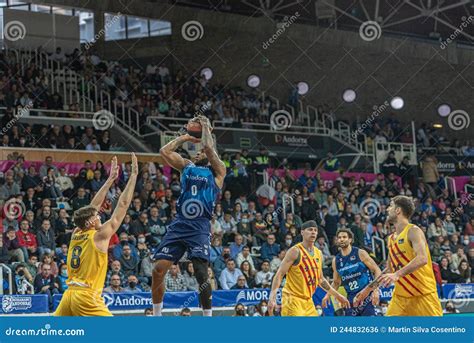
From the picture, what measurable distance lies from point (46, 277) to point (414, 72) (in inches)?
934

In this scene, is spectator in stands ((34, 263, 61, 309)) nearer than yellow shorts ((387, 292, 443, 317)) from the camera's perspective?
No

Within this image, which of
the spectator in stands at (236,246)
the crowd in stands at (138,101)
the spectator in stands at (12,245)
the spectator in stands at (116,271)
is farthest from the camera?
the crowd in stands at (138,101)

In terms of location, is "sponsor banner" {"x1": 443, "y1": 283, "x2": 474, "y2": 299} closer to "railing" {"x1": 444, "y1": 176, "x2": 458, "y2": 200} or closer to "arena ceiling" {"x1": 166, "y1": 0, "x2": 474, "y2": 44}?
"railing" {"x1": 444, "y1": 176, "x2": 458, "y2": 200}

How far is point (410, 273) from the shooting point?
10.1 m

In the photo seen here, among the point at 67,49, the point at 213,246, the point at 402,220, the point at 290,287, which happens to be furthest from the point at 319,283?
the point at 67,49

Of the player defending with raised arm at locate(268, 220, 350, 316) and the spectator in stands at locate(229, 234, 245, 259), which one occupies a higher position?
the spectator in stands at locate(229, 234, 245, 259)

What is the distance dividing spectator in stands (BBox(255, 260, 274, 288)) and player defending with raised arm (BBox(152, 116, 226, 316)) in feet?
31.5

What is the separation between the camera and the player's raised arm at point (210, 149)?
1047cm

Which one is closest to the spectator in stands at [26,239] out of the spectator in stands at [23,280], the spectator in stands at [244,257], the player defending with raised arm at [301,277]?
the spectator in stands at [23,280]

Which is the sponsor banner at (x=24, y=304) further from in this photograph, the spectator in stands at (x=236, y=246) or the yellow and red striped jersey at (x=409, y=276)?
the yellow and red striped jersey at (x=409, y=276)

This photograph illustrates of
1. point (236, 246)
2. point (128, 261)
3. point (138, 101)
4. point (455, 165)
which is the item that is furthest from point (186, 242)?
point (455, 165)

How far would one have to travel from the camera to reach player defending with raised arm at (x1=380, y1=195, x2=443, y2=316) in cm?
1029

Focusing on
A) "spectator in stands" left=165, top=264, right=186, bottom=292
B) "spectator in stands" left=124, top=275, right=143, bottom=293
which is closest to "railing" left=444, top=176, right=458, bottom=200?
"spectator in stands" left=165, top=264, right=186, bottom=292

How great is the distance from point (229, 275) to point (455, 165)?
→ 15274mm
